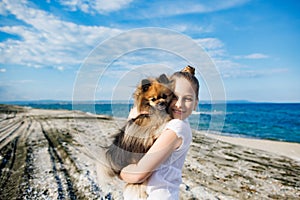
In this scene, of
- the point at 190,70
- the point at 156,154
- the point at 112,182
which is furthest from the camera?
the point at 112,182

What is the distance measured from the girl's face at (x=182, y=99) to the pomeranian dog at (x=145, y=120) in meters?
0.03

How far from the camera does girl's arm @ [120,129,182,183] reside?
4.59 ft

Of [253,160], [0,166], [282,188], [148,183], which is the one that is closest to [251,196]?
[282,188]

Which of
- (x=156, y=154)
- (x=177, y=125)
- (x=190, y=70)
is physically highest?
(x=190, y=70)

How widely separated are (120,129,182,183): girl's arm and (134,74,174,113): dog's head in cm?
16

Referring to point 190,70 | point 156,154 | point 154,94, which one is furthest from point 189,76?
point 156,154

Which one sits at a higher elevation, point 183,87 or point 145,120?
point 183,87

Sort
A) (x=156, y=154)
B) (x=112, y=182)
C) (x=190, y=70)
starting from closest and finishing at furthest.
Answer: (x=156, y=154) → (x=190, y=70) → (x=112, y=182)

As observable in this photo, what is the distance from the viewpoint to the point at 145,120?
144cm

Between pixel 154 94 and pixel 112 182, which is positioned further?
pixel 112 182

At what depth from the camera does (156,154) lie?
1.39 m

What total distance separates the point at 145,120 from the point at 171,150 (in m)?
0.23

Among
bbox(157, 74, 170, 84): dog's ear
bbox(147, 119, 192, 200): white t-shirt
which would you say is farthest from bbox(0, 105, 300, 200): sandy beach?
bbox(157, 74, 170, 84): dog's ear

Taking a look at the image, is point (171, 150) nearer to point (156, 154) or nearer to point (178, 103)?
point (156, 154)
